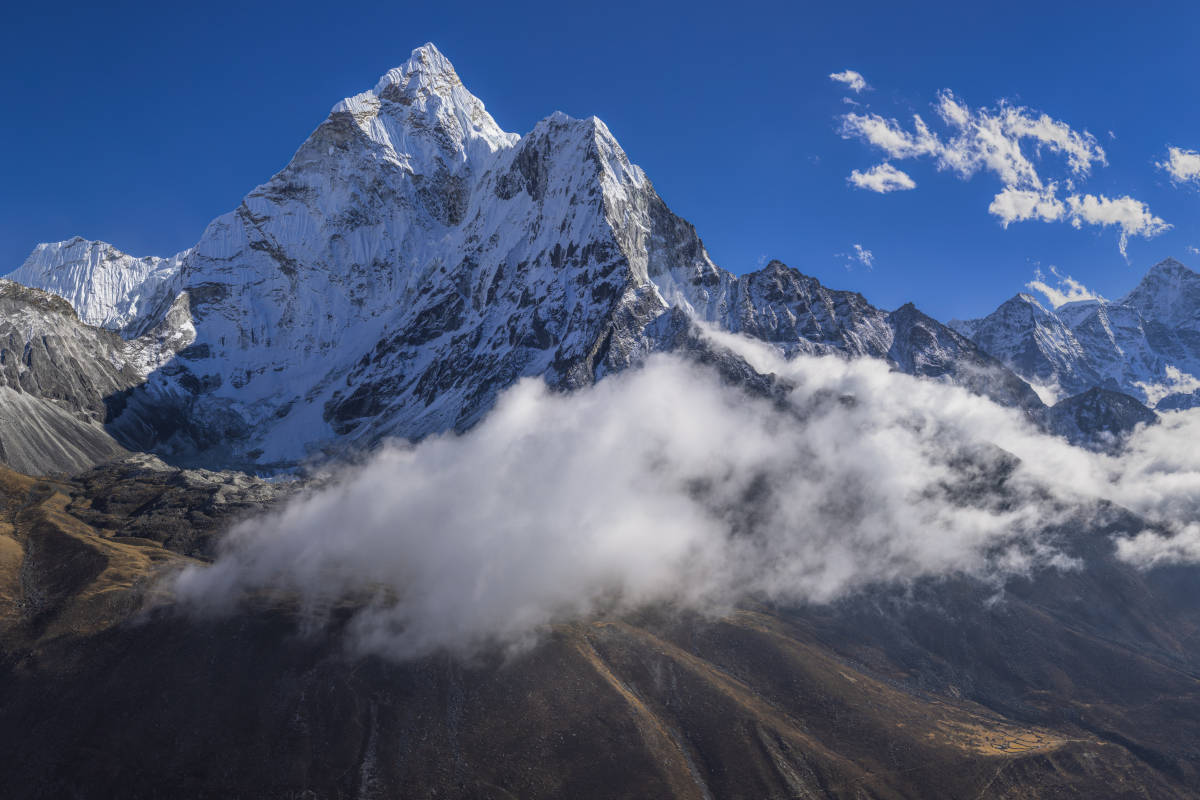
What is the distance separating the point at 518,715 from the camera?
150875 mm

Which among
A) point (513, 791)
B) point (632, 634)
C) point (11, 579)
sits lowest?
point (513, 791)

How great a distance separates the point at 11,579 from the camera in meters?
180

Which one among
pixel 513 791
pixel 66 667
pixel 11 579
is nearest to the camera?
pixel 513 791

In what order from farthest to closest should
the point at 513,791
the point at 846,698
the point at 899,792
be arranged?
the point at 846,698 < the point at 899,792 < the point at 513,791

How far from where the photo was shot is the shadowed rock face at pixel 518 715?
449ft

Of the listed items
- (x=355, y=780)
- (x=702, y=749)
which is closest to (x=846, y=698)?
(x=702, y=749)

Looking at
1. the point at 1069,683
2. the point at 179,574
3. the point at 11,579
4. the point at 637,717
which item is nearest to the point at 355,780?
the point at 637,717

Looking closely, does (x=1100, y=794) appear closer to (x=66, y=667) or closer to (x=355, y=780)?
(x=355, y=780)

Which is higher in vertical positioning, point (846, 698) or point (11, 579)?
point (11, 579)

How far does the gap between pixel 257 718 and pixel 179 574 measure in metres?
64.0

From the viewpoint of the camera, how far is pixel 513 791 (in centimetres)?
13425

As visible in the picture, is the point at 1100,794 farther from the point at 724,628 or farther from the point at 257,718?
Answer: the point at 257,718

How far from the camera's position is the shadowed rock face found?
136750mm

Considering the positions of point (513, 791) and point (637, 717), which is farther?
point (637, 717)
